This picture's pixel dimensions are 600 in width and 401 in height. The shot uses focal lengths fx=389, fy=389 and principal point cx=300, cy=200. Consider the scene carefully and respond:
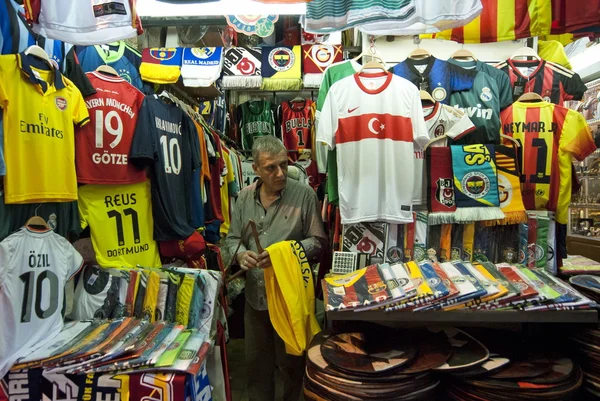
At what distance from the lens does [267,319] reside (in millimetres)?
2500

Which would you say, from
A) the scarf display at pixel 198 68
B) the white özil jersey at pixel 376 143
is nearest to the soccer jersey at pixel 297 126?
the scarf display at pixel 198 68

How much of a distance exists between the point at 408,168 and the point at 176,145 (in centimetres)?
160

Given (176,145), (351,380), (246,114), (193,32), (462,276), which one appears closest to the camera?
(351,380)

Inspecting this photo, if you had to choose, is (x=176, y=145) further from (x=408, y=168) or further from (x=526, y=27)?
(x=526, y=27)

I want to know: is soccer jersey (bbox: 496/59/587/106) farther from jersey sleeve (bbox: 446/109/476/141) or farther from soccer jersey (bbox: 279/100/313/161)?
soccer jersey (bbox: 279/100/313/161)

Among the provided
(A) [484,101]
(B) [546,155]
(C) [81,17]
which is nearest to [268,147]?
(C) [81,17]

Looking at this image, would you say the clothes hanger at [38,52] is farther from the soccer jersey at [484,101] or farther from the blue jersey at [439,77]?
the soccer jersey at [484,101]

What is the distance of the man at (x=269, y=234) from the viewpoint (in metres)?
2.40

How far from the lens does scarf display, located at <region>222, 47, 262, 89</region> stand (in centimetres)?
524

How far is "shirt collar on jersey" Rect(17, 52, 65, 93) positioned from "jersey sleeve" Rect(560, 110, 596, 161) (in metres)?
2.91

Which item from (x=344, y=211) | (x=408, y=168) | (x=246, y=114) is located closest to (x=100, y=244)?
(x=344, y=211)

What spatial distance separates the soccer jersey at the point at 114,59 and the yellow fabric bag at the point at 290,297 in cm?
178

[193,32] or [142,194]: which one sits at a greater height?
[193,32]

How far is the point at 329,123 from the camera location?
2.30 meters
